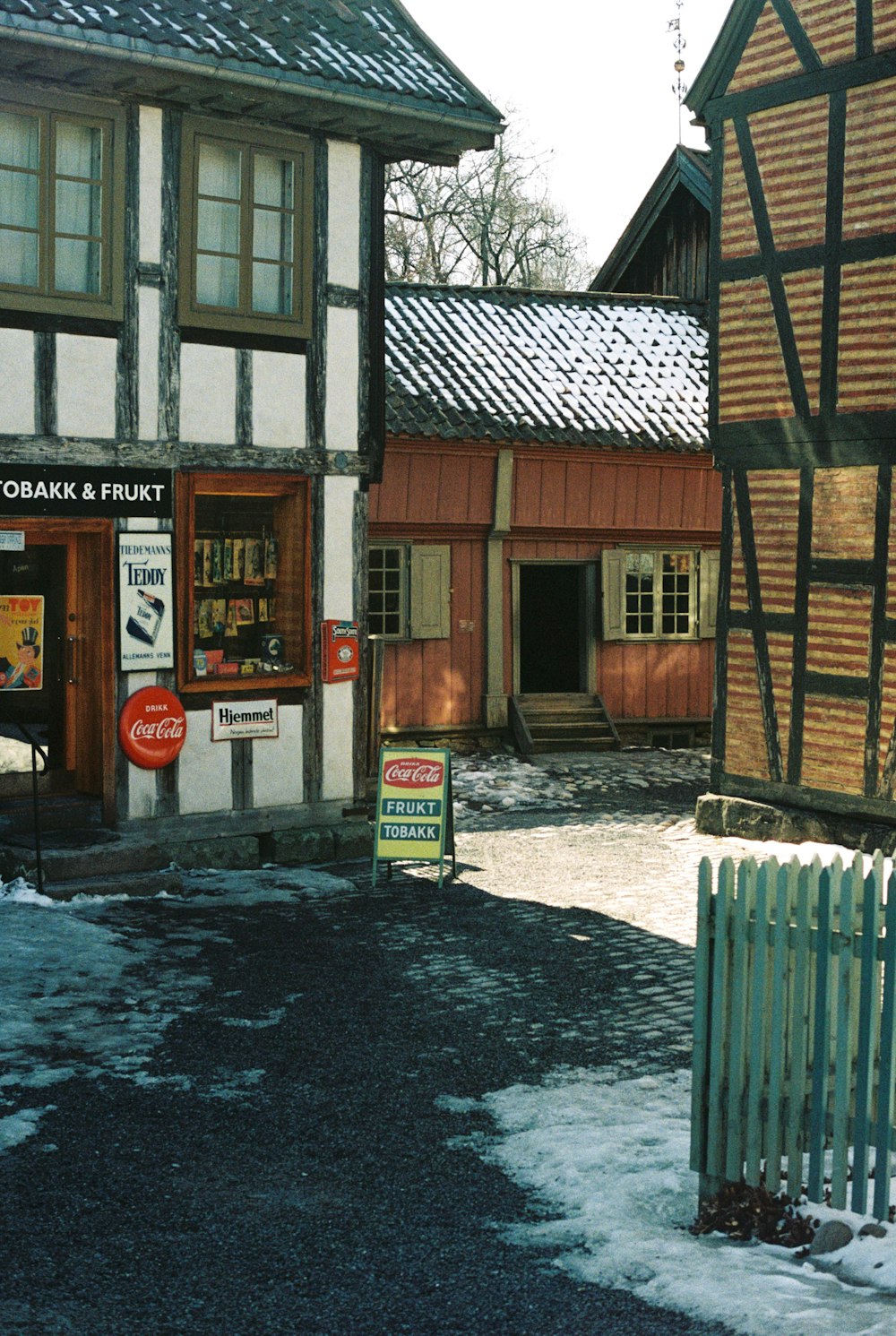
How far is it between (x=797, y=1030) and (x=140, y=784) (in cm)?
696

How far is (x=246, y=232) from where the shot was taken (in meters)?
11.8

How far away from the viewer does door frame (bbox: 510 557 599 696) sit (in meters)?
19.6

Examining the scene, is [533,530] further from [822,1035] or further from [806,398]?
[822,1035]

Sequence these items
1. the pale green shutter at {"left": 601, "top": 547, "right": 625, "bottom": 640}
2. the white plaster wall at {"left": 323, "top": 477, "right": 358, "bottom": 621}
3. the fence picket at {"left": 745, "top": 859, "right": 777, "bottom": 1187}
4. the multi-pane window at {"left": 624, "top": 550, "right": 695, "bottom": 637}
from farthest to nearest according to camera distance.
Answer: the multi-pane window at {"left": 624, "top": 550, "right": 695, "bottom": 637}, the pale green shutter at {"left": 601, "top": 547, "right": 625, "bottom": 640}, the white plaster wall at {"left": 323, "top": 477, "right": 358, "bottom": 621}, the fence picket at {"left": 745, "top": 859, "right": 777, "bottom": 1187}

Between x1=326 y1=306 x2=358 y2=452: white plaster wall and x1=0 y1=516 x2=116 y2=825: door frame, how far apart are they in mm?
2047

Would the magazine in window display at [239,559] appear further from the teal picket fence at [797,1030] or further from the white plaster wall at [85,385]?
the teal picket fence at [797,1030]

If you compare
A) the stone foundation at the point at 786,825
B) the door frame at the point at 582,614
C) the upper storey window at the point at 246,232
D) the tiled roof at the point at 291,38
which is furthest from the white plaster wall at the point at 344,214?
the door frame at the point at 582,614

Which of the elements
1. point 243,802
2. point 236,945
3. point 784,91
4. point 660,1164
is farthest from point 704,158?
point 660,1164

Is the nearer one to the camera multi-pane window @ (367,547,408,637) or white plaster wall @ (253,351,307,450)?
white plaster wall @ (253,351,307,450)

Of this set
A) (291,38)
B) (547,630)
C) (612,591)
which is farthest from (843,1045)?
(547,630)

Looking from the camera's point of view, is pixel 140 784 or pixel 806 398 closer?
pixel 140 784

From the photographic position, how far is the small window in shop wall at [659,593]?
1997 cm

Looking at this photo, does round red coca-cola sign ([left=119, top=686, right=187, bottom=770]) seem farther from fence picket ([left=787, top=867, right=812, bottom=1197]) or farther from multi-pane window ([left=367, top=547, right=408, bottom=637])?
multi-pane window ([left=367, top=547, right=408, bottom=637])

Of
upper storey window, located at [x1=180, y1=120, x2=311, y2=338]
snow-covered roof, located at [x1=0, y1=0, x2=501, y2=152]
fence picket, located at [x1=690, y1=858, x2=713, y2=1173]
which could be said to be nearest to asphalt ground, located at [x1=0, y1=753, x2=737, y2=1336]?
fence picket, located at [x1=690, y1=858, x2=713, y2=1173]
